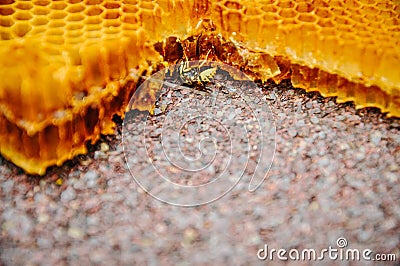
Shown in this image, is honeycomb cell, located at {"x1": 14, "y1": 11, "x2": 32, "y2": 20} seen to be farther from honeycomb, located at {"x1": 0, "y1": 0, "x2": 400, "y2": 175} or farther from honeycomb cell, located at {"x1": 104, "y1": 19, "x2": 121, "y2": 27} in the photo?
honeycomb cell, located at {"x1": 104, "y1": 19, "x2": 121, "y2": 27}

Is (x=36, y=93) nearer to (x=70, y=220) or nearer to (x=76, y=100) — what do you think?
(x=76, y=100)

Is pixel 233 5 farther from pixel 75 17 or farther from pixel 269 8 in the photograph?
pixel 75 17

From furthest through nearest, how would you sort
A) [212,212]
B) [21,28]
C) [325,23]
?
[325,23], [21,28], [212,212]

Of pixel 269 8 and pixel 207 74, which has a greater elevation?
pixel 269 8

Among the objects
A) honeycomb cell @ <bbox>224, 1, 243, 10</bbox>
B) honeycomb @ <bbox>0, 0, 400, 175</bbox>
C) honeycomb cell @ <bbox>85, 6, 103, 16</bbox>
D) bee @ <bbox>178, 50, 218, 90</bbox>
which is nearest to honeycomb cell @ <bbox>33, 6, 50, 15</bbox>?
honeycomb @ <bbox>0, 0, 400, 175</bbox>

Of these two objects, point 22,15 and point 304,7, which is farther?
point 304,7

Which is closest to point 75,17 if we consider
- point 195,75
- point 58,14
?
point 58,14

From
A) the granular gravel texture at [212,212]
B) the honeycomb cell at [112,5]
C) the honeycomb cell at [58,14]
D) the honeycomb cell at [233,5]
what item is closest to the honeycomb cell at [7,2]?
the honeycomb cell at [58,14]
